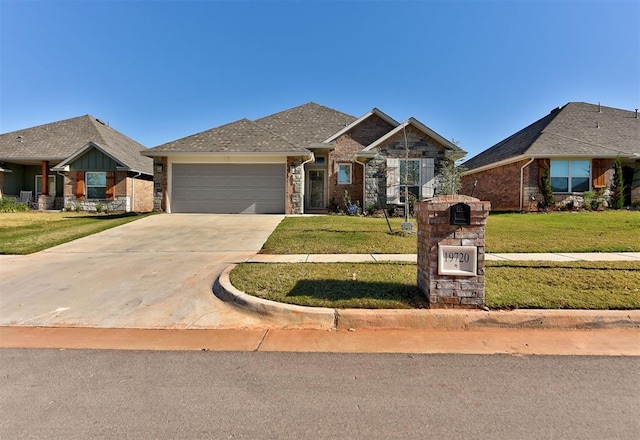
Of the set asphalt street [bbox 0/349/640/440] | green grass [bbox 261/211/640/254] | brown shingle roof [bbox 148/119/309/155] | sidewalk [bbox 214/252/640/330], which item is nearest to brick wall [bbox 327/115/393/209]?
brown shingle roof [bbox 148/119/309/155]

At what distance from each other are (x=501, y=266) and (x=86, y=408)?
22.0 ft

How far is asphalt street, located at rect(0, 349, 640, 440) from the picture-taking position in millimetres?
2418

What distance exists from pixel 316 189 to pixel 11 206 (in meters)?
17.4

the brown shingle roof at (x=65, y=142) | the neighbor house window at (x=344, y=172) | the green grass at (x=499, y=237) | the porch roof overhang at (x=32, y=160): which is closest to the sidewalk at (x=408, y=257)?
the green grass at (x=499, y=237)

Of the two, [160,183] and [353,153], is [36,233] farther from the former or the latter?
[353,153]

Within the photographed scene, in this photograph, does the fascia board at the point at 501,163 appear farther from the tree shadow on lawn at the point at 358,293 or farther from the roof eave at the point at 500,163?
the tree shadow on lawn at the point at 358,293

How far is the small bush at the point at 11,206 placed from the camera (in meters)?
19.4

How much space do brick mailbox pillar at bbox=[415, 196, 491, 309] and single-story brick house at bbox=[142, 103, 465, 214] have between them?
9.99m

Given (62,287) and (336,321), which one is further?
(62,287)

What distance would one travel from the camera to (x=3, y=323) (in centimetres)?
462

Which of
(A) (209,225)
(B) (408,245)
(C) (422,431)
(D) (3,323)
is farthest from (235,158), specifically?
(C) (422,431)

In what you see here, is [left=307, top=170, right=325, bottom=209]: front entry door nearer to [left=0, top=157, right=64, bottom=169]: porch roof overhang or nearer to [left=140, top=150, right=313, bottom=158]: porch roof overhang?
[left=140, top=150, right=313, bottom=158]: porch roof overhang

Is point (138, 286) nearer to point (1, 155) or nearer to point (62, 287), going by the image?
point (62, 287)

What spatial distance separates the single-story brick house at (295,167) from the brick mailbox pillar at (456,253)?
9990 mm
